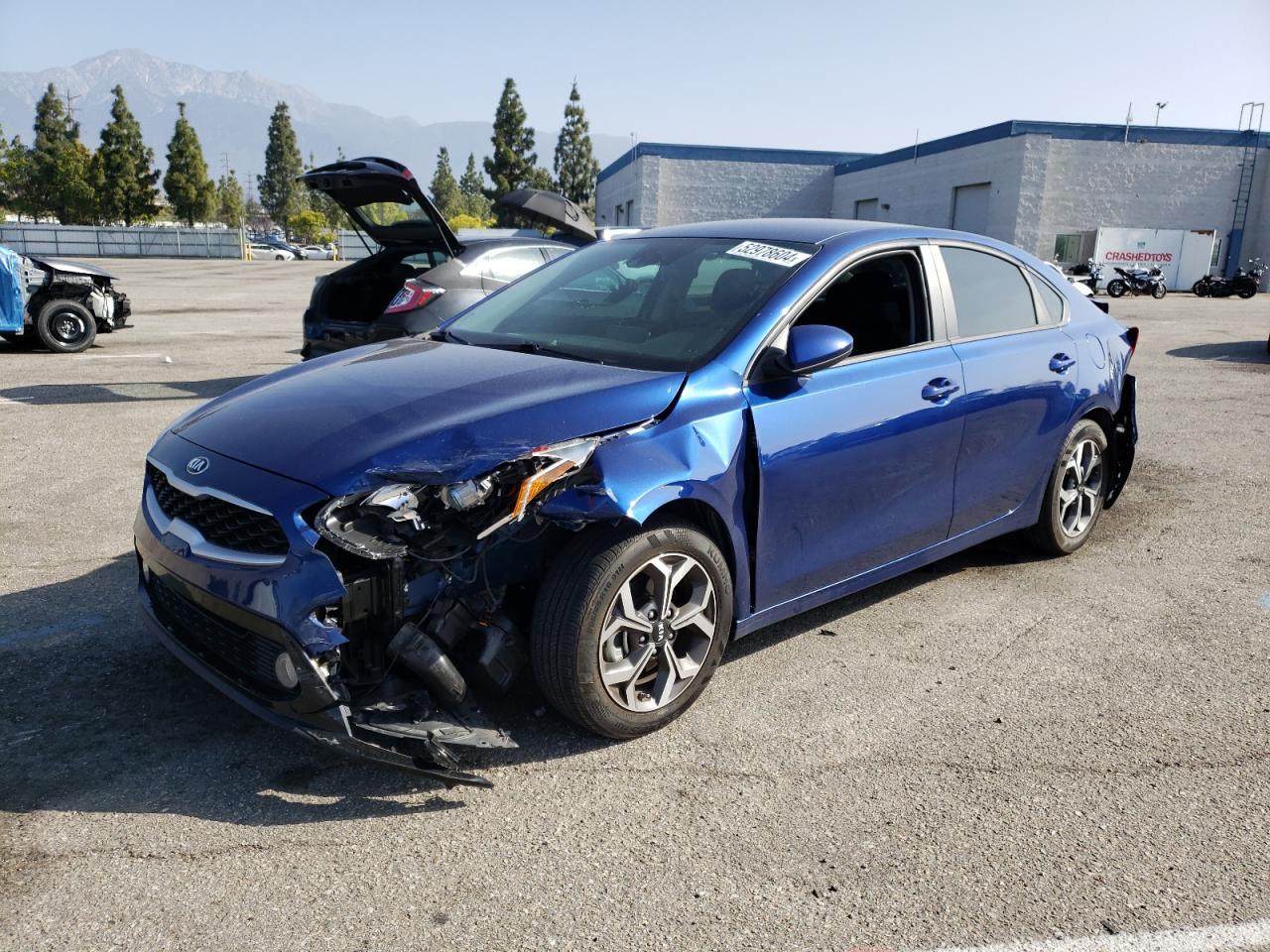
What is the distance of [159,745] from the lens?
122 inches

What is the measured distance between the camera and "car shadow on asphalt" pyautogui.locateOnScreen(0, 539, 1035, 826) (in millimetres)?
2818

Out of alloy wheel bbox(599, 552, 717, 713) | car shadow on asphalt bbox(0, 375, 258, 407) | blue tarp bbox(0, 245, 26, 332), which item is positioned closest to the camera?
alloy wheel bbox(599, 552, 717, 713)

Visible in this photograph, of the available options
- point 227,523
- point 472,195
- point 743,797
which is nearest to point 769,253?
point 743,797

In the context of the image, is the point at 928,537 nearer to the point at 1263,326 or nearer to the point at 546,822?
the point at 546,822

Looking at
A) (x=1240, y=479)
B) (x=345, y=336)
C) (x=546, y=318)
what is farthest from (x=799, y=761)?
(x=345, y=336)

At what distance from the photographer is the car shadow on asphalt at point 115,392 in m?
8.78

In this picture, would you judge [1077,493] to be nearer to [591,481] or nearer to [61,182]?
[591,481]

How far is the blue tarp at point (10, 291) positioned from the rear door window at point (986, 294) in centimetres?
1111

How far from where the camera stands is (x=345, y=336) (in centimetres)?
788

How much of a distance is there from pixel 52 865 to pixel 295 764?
69cm

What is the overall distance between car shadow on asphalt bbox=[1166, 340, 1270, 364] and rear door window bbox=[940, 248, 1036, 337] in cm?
1132

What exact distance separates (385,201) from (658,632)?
5.82 m

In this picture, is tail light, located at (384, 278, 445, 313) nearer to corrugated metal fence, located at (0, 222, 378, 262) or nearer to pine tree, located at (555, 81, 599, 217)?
corrugated metal fence, located at (0, 222, 378, 262)

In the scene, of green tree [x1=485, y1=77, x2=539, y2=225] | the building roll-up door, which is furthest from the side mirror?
green tree [x1=485, y1=77, x2=539, y2=225]
